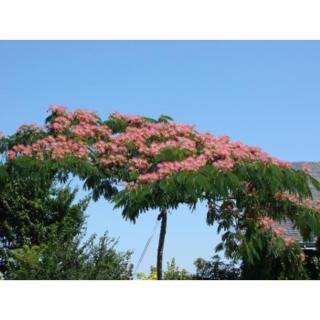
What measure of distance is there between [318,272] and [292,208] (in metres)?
3.62

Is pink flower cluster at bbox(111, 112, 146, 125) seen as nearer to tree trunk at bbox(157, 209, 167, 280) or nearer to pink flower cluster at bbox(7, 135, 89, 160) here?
pink flower cluster at bbox(7, 135, 89, 160)

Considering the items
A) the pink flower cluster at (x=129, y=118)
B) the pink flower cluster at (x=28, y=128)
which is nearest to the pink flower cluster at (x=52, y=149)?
the pink flower cluster at (x=28, y=128)

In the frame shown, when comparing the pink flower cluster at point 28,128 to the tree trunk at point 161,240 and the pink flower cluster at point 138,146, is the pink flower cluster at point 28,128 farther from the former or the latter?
the tree trunk at point 161,240

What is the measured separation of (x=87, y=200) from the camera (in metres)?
19.6

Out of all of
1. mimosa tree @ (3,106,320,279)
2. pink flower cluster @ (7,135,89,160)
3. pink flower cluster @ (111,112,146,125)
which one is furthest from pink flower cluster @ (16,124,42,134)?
pink flower cluster @ (111,112,146,125)

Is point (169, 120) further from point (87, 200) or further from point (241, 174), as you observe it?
point (87, 200)

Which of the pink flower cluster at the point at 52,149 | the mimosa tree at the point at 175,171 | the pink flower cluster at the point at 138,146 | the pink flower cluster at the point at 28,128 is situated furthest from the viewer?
the pink flower cluster at the point at 28,128

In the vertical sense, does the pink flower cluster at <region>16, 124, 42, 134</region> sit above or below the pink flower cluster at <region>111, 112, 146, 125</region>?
below

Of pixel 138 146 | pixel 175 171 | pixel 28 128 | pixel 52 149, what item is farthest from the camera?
pixel 28 128

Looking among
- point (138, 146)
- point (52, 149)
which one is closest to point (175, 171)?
point (138, 146)

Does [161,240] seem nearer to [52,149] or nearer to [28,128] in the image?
[52,149]

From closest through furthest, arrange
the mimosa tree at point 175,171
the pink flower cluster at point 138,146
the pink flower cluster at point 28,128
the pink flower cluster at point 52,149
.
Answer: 1. the mimosa tree at point 175,171
2. the pink flower cluster at point 138,146
3. the pink flower cluster at point 52,149
4. the pink flower cluster at point 28,128

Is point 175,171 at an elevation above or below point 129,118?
below
